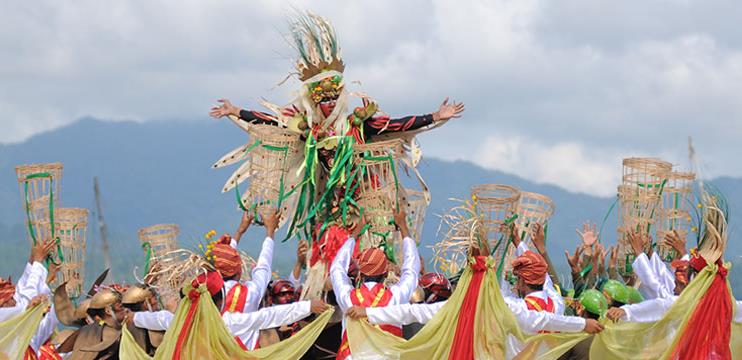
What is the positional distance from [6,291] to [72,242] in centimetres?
153

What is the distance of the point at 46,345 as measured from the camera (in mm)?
9977

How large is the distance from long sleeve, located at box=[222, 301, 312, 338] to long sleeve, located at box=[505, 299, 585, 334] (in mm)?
1418

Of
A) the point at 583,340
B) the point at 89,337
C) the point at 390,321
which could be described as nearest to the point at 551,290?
the point at 583,340

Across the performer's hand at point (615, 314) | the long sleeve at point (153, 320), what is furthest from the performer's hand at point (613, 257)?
the long sleeve at point (153, 320)

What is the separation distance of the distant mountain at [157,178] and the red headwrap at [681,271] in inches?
3852

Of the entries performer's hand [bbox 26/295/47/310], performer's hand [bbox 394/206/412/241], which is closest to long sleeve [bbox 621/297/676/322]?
performer's hand [bbox 394/206/412/241]

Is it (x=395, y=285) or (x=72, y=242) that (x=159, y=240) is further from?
(x=395, y=285)

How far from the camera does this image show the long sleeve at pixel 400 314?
8.76 metres

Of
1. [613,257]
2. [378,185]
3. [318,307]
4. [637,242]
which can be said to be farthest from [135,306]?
[613,257]

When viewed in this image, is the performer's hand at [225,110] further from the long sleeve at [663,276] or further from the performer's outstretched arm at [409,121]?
the long sleeve at [663,276]

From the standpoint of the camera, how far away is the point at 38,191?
36.1ft

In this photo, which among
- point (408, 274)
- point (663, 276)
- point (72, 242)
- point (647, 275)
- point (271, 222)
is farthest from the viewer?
point (72, 242)

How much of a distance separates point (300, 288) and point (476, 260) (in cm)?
238

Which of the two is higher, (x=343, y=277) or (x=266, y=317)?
(x=343, y=277)
